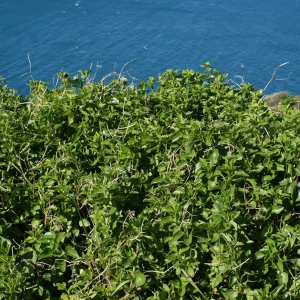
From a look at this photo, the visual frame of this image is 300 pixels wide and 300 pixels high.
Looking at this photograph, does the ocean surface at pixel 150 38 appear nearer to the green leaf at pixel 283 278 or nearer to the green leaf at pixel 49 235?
the green leaf at pixel 283 278

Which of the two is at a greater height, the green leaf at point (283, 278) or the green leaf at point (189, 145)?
the green leaf at point (189, 145)

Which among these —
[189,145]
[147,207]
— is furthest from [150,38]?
[147,207]

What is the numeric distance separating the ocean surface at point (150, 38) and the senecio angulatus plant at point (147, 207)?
5.90 metres

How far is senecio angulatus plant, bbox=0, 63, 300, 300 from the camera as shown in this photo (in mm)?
1729

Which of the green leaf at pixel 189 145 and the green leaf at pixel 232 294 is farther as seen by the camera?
the green leaf at pixel 189 145

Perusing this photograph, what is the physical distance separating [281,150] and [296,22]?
1006 cm

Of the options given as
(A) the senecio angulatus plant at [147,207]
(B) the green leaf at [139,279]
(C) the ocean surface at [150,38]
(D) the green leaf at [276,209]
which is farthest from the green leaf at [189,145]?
(C) the ocean surface at [150,38]

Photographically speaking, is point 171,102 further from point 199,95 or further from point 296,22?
point 296,22

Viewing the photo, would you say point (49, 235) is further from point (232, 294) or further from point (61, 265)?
point (232, 294)

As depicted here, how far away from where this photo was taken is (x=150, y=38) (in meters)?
10.1

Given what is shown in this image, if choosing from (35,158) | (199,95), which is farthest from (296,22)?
(35,158)

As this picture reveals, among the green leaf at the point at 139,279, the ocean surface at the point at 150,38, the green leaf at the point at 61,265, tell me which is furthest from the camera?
the ocean surface at the point at 150,38

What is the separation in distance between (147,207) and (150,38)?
8577 mm

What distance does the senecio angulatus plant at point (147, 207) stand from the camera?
5.67 ft
